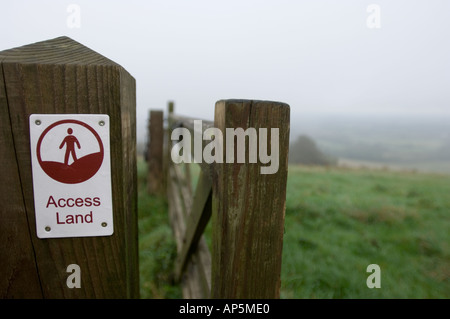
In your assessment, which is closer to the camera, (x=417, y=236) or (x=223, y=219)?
(x=223, y=219)

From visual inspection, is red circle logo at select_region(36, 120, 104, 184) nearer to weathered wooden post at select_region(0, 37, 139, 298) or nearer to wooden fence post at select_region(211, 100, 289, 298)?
weathered wooden post at select_region(0, 37, 139, 298)

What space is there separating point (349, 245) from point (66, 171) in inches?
130

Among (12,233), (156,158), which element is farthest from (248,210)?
(156,158)

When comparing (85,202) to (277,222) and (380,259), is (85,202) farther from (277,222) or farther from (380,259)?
(380,259)

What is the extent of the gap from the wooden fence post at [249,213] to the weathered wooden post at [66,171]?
282mm

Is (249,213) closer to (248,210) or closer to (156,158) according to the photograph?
(248,210)

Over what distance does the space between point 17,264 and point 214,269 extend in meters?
0.56

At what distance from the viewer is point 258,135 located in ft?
2.76

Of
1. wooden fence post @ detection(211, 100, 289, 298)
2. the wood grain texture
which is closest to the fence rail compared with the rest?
wooden fence post @ detection(211, 100, 289, 298)

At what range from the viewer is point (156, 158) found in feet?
18.1

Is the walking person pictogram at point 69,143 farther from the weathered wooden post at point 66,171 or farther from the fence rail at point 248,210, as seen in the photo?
the fence rail at point 248,210

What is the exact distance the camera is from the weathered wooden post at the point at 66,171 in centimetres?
75

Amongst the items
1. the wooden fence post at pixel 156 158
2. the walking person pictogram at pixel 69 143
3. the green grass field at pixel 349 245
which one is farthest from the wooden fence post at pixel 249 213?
the wooden fence post at pixel 156 158
